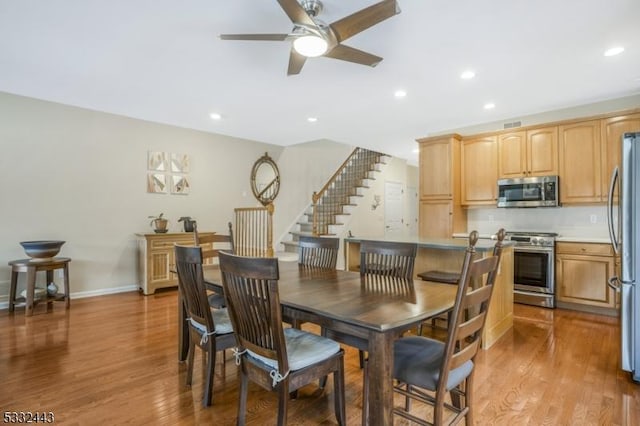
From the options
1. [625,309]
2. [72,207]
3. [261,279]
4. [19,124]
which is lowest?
[625,309]

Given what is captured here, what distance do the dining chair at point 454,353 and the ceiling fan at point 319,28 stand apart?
1.49 metres

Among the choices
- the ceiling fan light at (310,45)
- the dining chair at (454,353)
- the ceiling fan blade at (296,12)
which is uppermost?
the ceiling fan blade at (296,12)

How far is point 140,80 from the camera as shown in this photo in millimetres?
3521

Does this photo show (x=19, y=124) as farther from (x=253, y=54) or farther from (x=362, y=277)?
(x=362, y=277)

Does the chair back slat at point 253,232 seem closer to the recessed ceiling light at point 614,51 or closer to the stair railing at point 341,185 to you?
the stair railing at point 341,185

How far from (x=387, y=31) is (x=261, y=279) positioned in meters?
2.20

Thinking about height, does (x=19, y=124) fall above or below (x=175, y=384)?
above

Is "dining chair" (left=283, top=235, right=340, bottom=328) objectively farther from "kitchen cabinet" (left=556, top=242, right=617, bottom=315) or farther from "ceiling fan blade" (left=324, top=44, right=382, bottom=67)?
"kitchen cabinet" (left=556, top=242, right=617, bottom=315)

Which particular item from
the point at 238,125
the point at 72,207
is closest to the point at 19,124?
the point at 72,207

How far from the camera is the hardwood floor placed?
1.93m

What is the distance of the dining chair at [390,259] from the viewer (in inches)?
90.6

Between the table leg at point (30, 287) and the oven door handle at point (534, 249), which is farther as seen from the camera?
the oven door handle at point (534, 249)

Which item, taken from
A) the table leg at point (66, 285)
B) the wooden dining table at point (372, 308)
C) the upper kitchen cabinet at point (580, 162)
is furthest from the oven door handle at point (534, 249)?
the table leg at point (66, 285)

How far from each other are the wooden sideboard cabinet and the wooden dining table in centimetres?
300
